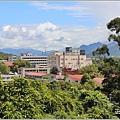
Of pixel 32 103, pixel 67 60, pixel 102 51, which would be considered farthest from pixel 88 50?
pixel 32 103

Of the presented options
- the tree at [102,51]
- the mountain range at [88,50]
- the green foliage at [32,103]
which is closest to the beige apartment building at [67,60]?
the mountain range at [88,50]

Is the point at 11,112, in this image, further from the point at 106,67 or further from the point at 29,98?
the point at 106,67

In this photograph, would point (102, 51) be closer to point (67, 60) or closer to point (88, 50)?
point (67, 60)

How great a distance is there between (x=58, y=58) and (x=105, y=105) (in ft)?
104

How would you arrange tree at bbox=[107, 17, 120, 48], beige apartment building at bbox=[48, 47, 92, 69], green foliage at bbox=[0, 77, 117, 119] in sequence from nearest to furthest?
green foliage at bbox=[0, 77, 117, 119] → tree at bbox=[107, 17, 120, 48] → beige apartment building at bbox=[48, 47, 92, 69]

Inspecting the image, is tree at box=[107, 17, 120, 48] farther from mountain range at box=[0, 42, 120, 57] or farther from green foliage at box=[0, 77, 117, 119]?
green foliage at box=[0, 77, 117, 119]

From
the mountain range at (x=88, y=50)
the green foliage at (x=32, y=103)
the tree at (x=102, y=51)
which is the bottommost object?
the green foliage at (x=32, y=103)

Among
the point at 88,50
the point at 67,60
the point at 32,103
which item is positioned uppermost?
the point at 88,50

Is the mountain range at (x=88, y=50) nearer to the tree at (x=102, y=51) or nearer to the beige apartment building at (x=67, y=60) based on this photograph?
the tree at (x=102, y=51)

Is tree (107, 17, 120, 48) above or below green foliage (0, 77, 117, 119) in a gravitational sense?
above

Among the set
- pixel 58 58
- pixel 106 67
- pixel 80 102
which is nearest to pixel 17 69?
pixel 58 58

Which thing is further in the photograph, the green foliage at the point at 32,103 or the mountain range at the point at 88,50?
the mountain range at the point at 88,50

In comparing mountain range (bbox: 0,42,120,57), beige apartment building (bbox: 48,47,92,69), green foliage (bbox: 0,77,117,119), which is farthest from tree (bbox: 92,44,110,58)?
beige apartment building (bbox: 48,47,92,69)

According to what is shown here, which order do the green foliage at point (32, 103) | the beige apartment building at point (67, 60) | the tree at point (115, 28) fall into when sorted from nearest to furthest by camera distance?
the green foliage at point (32, 103)
the tree at point (115, 28)
the beige apartment building at point (67, 60)
